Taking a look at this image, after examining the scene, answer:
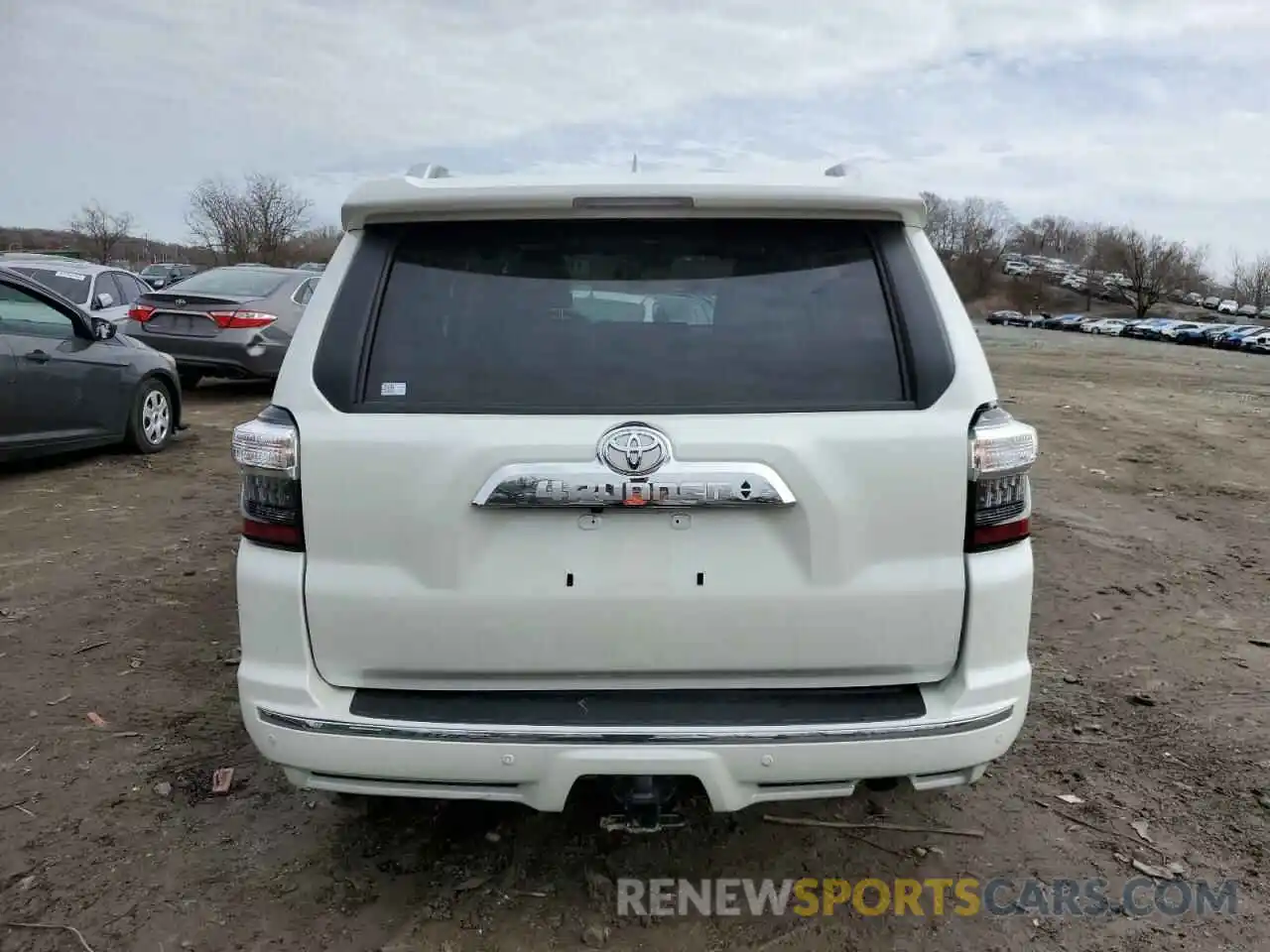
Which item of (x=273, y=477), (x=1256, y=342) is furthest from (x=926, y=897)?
(x=1256, y=342)

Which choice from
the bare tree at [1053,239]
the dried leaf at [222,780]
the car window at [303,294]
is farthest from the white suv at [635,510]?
the bare tree at [1053,239]

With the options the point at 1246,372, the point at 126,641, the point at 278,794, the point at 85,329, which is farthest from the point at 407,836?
the point at 1246,372

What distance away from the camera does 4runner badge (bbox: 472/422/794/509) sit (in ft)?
7.20

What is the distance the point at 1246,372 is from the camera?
Answer: 22672 mm

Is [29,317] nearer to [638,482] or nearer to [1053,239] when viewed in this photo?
[638,482]

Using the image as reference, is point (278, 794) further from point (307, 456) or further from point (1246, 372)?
point (1246, 372)

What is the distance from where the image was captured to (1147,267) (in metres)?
111

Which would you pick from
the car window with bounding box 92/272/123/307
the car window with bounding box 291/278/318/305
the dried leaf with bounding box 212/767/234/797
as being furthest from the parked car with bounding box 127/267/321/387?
the dried leaf with bounding box 212/767/234/797

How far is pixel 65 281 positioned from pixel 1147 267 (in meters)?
121

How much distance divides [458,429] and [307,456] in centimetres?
37

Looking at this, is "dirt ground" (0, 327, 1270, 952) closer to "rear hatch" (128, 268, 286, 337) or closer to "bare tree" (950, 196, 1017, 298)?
"rear hatch" (128, 268, 286, 337)

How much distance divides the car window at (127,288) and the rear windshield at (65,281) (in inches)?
22.0

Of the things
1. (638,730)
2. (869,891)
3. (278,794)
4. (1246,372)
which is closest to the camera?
(638,730)

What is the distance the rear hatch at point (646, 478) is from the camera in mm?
2225
